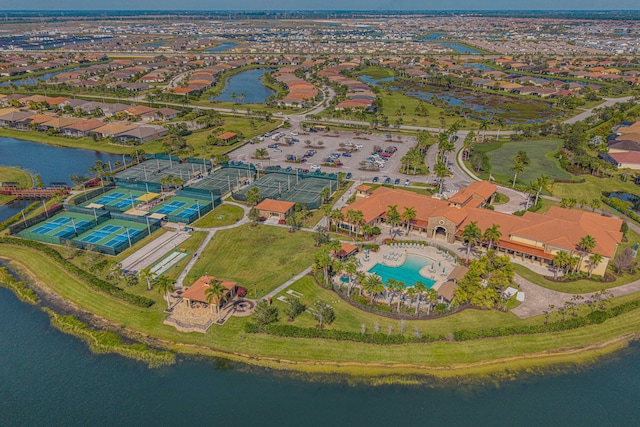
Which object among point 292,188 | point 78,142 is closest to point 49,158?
point 78,142

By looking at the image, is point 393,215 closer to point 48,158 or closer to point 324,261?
point 324,261

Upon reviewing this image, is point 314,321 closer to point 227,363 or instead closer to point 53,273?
point 227,363

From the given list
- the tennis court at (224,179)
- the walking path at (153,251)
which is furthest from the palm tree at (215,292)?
the tennis court at (224,179)

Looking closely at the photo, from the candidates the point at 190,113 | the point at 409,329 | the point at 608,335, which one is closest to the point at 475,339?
the point at 409,329

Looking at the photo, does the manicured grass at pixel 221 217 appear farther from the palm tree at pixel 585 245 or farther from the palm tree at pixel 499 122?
the palm tree at pixel 499 122

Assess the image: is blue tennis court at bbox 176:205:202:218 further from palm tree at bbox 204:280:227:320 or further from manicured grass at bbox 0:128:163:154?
manicured grass at bbox 0:128:163:154

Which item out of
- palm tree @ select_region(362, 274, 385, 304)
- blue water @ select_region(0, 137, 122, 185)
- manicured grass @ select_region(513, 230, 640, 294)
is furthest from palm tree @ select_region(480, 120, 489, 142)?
blue water @ select_region(0, 137, 122, 185)
